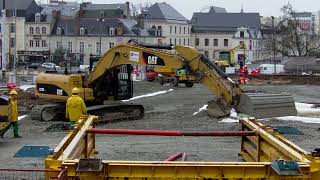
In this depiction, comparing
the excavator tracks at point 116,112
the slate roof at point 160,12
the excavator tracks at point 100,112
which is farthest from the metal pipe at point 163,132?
the slate roof at point 160,12

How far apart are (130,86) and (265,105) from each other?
5.28 metres

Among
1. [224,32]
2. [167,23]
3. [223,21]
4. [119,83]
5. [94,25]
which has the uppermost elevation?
[223,21]

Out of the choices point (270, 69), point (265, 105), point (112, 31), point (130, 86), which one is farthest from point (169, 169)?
point (112, 31)

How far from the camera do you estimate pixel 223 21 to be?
10700 cm

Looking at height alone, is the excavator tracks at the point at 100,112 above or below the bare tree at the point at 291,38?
below

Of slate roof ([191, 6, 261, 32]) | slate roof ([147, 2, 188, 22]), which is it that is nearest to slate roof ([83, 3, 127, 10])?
slate roof ([147, 2, 188, 22])

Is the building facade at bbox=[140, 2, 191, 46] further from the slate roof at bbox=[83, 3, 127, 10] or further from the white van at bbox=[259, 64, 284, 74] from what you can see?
the white van at bbox=[259, 64, 284, 74]

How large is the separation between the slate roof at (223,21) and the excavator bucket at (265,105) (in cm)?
8588

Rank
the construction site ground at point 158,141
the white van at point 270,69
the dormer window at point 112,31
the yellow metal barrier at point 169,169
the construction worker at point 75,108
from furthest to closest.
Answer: the dormer window at point 112,31 → the white van at point 270,69 → the construction worker at point 75,108 → the construction site ground at point 158,141 → the yellow metal barrier at point 169,169

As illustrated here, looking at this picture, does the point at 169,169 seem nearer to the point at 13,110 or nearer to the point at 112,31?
the point at 13,110

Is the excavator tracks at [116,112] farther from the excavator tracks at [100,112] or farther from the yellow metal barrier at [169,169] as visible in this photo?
the yellow metal barrier at [169,169]

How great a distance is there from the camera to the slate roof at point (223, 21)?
351 ft

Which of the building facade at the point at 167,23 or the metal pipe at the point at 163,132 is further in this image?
the building facade at the point at 167,23

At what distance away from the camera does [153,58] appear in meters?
19.9
